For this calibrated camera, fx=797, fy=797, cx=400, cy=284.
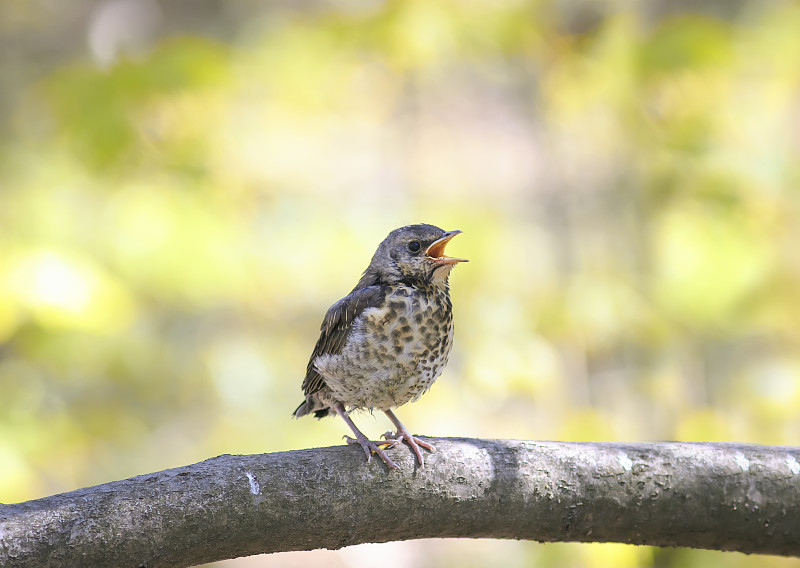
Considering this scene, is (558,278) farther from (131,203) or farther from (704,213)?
(131,203)

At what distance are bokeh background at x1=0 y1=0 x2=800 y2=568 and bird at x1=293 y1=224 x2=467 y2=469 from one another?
0.94 metres

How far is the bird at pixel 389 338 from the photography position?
250cm

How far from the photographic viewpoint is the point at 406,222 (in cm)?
427

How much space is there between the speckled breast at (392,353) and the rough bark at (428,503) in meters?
0.32

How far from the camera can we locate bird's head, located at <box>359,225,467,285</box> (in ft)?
8.95

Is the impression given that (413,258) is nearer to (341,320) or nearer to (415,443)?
(341,320)

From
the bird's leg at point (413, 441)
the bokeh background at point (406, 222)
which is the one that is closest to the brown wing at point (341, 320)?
the bird's leg at point (413, 441)

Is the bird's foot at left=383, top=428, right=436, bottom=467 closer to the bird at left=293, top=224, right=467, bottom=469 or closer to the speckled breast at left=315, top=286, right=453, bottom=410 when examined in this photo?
the bird at left=293, top=224, right=467, bottom=469

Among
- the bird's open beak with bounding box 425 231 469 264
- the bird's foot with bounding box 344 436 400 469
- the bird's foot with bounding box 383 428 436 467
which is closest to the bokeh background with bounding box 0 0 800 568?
the bird's open beak with bounding box 425 231 469 264

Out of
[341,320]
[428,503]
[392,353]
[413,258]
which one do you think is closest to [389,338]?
[392,353]

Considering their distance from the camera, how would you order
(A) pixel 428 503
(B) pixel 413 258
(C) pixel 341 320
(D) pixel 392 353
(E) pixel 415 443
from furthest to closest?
(B) pixel 413 258 < (C) pixel 341 320 < (D) pixel 392 353 < (E) pixel 415 443 < (A) pixel 428 503

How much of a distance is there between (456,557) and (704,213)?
3215mm

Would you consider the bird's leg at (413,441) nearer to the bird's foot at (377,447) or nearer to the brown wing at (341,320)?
the bird's foot at (377,447)

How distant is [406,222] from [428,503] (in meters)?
2.36
